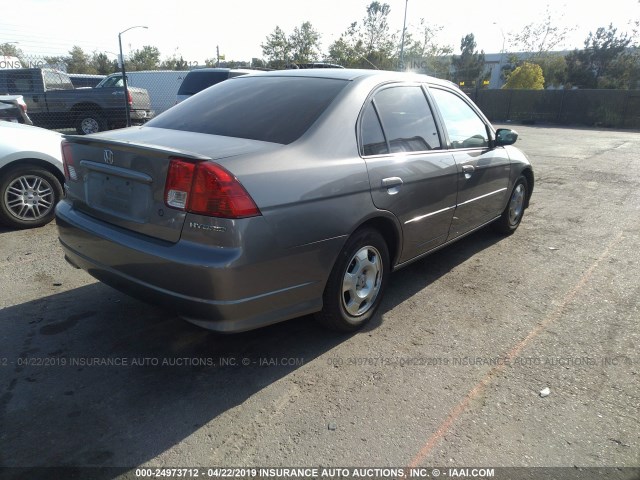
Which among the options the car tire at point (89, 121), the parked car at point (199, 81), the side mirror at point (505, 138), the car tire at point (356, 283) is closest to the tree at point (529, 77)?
the parked car at point (199, 81)

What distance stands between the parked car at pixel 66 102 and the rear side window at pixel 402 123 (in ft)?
35.8

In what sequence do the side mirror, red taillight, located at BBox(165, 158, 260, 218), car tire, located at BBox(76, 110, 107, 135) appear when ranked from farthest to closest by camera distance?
car tire, located at BBox(76, 110, 107, 135), the side mirror, red taillight, located at BBox(165, 158, 260, 218)

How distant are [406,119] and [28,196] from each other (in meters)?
4.23

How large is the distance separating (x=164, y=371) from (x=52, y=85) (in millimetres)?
13766

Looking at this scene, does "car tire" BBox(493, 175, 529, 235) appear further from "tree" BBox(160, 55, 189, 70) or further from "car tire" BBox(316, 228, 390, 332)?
"tree" BBox(160, 55, 189, 70)

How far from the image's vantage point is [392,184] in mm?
3162

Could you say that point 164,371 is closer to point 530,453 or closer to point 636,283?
point 530,453

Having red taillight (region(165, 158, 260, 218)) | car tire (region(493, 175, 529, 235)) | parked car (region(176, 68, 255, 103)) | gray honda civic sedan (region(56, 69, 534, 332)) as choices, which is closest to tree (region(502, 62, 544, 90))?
parked car (region(176, 68, 255, 103))

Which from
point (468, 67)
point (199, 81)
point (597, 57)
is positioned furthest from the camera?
point (468, 67)

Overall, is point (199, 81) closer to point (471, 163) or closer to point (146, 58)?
point (471, 163)

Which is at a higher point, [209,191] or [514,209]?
[209,191]

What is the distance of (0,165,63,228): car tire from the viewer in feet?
16.4

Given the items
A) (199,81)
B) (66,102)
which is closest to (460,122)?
(199,81)

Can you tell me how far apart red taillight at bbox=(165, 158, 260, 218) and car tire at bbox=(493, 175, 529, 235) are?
12.5 feet
